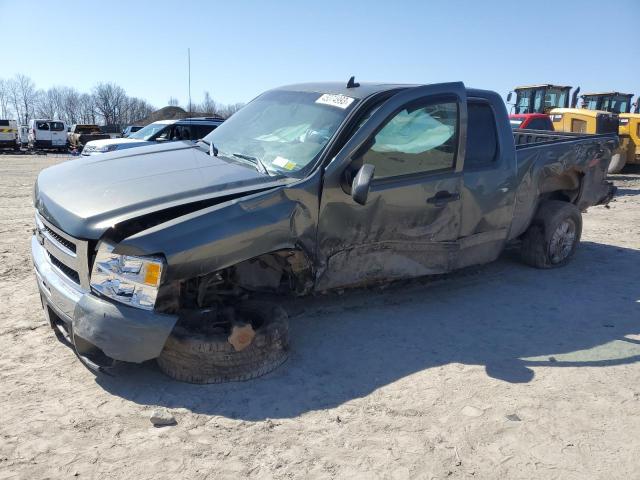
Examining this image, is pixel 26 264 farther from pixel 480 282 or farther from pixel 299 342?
pixel 480 282

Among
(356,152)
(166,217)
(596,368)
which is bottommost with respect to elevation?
(596,368)

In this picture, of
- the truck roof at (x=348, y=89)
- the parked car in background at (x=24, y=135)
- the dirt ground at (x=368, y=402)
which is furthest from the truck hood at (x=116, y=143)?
the parked car in background at (x=24, y=135)

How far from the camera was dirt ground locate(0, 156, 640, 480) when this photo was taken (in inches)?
105

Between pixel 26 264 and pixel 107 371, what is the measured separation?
306 centimetres

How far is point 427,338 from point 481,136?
6.53 ft

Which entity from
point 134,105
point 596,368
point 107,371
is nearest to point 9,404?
point 107,371

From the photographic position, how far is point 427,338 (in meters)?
4.17

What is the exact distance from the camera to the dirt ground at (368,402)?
268 cm

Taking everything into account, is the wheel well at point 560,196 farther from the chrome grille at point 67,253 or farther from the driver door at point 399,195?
the chrome grille at point 67,253

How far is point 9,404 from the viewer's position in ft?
10.1

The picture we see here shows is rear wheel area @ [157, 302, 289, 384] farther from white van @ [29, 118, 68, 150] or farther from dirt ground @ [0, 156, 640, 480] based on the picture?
white van @ [29, 118, 68, 150]

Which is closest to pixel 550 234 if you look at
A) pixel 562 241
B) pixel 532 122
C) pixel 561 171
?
pixel 562 241

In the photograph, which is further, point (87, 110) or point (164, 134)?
point (87, 110)

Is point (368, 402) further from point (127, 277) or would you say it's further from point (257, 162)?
point (257, 162)
